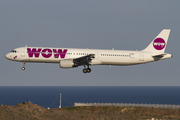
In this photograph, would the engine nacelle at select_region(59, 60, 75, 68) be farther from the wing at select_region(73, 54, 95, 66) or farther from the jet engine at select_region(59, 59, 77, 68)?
the wing at select_region(73, 54, 95, 66)

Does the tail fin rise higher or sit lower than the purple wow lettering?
higher

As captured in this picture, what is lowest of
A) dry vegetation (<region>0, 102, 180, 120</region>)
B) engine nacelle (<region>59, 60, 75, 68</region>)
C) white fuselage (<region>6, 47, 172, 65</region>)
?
dry vegetation (<region>0, 102, 180, 120</region>)

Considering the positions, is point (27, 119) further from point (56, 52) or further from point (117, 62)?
point (117, 62)

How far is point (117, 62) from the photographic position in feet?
174

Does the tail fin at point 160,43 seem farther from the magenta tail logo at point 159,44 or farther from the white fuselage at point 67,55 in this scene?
the white fuselage at point 67,55

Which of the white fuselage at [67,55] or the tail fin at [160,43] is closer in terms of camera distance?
the white fuselage at [67,55]

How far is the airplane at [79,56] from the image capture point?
51312mm

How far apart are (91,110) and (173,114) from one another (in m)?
17.9

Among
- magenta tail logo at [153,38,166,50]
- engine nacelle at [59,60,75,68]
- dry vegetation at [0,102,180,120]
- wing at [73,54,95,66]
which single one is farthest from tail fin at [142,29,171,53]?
engine nacelle at [59,60,75,68]

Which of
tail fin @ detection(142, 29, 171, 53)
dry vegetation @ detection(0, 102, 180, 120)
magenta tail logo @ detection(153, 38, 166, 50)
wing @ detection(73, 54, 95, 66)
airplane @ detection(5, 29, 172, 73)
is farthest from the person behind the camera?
magenta tail logo @ detection(153, 38, 166, 50)

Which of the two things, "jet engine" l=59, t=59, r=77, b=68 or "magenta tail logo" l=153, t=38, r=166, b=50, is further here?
"magenta tail logo" l=153, t=38, r=166, b=50

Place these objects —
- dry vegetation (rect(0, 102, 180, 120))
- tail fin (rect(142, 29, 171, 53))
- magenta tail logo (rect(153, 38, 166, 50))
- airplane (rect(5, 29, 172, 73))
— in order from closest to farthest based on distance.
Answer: dry vegetation (rect(0, 102, 180, 120))
airplane (rect(5, 29, 172, 73))
tail fin (rect(142, 29, 171, 53))
magenta tail logo (rect(153, 38, 166, 50))

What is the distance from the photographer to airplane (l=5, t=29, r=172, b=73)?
51312mm

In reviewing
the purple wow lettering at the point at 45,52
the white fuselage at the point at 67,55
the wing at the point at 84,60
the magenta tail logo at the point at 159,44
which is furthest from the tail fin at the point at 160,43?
the purple wow lettering at the point at 45,52
